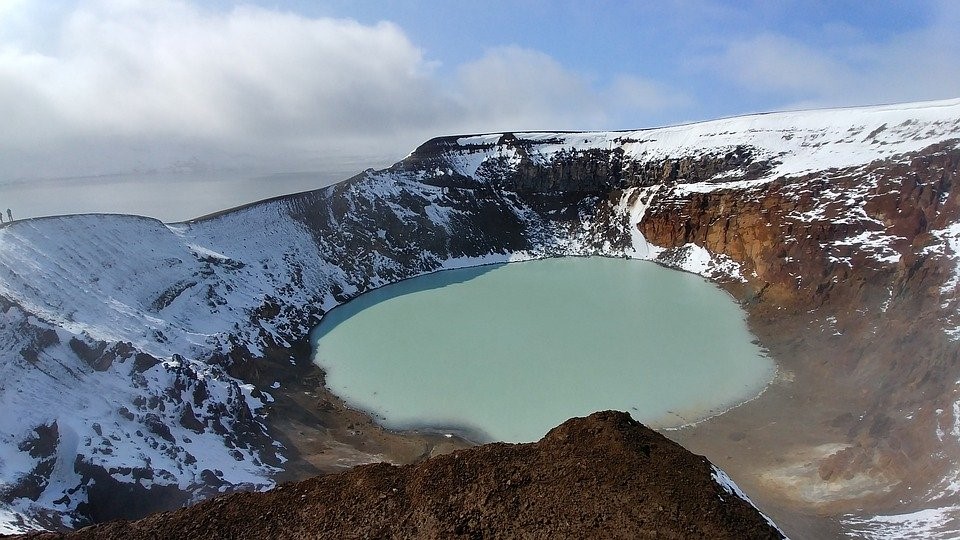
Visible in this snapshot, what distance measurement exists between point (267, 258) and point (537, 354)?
2367cm

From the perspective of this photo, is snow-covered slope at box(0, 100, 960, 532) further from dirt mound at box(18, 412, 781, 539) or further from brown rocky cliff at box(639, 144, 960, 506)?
dirt mound at box(18, 412, 781, 539)

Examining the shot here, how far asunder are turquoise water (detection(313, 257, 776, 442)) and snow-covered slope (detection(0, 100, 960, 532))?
4699 millimetres

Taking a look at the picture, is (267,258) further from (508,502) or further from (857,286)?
(857,286)

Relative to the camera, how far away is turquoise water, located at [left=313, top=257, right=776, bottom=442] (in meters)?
24.0

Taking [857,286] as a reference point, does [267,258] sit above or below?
below

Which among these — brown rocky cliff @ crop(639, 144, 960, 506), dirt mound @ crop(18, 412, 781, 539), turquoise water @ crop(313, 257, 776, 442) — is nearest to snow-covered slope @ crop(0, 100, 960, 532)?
brown rocky cliff @ crop(639, 144, 960, 506)

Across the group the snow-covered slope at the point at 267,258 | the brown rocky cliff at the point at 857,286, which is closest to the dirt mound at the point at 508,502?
the snow-covered slope at the point at 267,258

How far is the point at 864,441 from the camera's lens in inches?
774

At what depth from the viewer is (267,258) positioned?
40.5m

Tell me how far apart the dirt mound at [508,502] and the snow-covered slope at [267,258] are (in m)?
8.03

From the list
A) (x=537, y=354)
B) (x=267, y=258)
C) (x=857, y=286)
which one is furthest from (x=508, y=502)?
(x=267, y=258)

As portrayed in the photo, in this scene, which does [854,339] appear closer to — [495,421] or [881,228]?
[881,228]

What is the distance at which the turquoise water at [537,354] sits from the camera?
24.0 m

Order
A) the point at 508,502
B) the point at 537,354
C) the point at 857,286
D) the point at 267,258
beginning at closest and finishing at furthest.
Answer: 1. the point at 508,502
2. the point at 537,354
3. the point at 857,286
4. the point at 267,258
